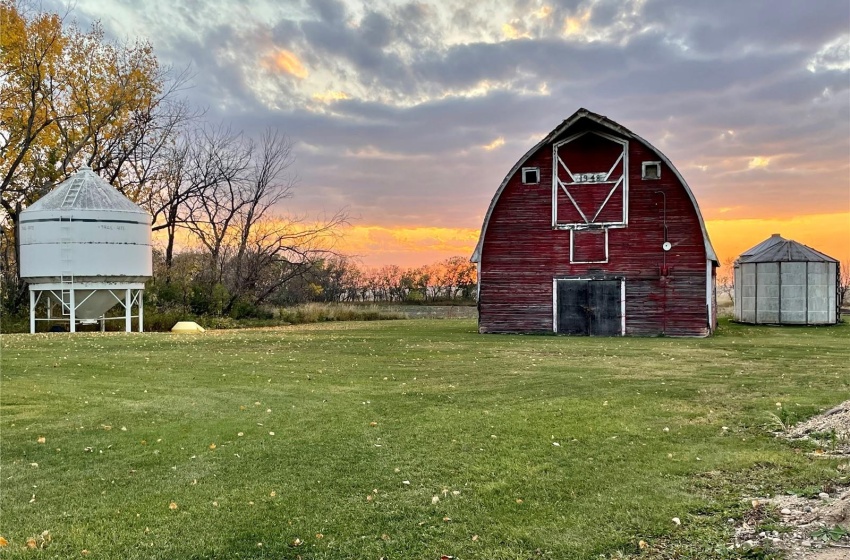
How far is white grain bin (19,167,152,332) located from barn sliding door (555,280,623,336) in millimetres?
16392

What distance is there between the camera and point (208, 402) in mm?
9703

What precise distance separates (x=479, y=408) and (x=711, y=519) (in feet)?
15.2

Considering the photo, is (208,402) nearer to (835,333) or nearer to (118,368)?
(118,368)

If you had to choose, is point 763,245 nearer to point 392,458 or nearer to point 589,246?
point 589,246

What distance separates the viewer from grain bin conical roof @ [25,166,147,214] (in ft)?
77.5

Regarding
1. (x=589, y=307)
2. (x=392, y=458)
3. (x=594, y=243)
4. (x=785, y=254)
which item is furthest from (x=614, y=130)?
(x=392, y=458)

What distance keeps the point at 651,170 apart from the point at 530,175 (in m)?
4.50

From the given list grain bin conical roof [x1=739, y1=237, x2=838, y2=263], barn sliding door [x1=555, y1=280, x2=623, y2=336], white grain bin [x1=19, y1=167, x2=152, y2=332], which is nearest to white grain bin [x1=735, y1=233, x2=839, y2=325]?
grain bin conical roof [x1=739, y1=237, x2=838, y2=263]

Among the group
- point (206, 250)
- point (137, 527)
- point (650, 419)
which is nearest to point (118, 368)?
point (137, 527)

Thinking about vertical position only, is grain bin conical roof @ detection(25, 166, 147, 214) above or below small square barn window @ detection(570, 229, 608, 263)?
above

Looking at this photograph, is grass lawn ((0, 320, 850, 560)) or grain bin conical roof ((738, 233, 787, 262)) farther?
grain bin conical roof ((738, 233, 787, 262))

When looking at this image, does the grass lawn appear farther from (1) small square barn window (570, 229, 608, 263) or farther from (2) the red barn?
(1) small square barn window (570, 229, 608, 263)

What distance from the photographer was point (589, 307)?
2431 centimetres

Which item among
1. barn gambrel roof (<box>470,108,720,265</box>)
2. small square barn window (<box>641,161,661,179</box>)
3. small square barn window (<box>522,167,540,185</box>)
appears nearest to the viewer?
barn gambrel roof (<box>470,108,720,265</box>)
